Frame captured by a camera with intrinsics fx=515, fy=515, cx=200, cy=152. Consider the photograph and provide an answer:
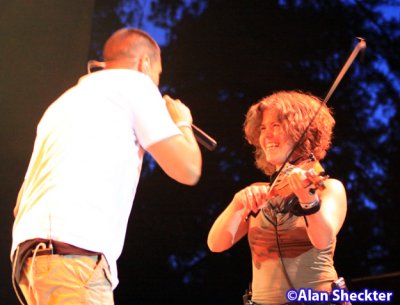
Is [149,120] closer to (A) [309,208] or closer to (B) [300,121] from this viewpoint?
(A) [309,208]

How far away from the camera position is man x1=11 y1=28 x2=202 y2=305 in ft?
3.78

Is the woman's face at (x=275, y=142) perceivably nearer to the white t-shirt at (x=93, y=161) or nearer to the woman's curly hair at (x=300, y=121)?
the woman's curly hair at (x=300, y=121)

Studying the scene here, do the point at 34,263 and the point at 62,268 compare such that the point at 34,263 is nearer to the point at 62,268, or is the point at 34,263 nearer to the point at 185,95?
the point at 62,268

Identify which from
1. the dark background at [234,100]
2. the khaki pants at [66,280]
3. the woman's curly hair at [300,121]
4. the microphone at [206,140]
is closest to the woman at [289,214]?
the woman's curly hair at [300,121]

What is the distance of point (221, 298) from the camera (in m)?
3.28

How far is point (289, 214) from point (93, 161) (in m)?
0.82

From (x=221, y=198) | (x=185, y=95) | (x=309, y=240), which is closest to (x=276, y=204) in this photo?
(x=309, y=240)

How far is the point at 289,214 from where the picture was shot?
179 centimetres

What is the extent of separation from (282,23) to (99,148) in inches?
105

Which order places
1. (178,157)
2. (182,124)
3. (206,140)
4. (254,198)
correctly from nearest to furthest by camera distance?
(178,157) → (182,124) → (206,140) → (254,198)

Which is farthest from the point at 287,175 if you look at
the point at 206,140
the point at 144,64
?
the point at 144,64

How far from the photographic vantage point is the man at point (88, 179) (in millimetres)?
1151

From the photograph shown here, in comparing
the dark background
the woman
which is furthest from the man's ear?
the dark background

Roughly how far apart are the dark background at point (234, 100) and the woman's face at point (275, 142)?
1.41 meters
